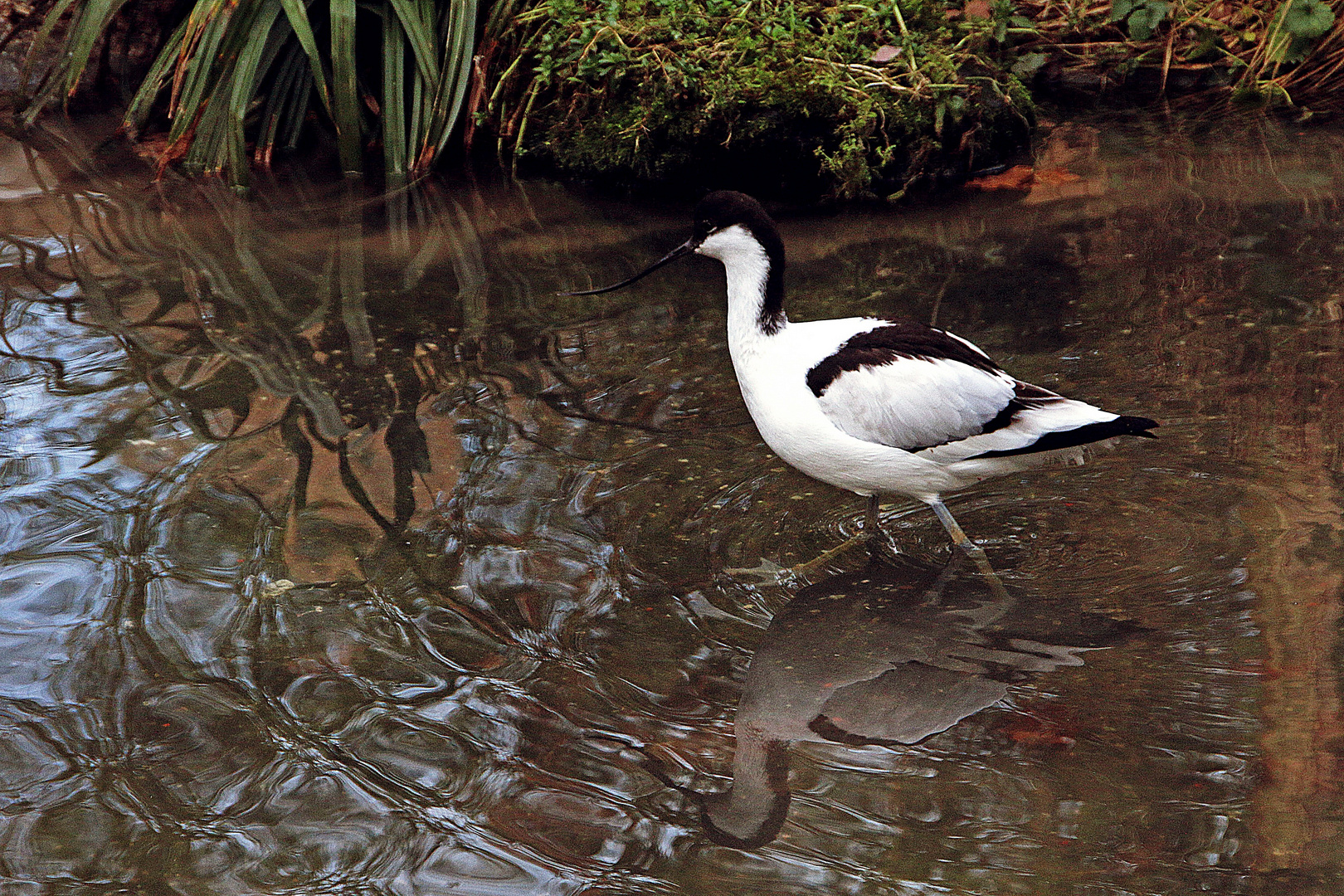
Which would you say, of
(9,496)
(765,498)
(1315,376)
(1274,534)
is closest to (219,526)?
(9,496)

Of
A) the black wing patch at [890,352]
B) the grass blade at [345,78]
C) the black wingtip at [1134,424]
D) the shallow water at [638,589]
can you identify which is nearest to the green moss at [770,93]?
the shallow water at [638,589]

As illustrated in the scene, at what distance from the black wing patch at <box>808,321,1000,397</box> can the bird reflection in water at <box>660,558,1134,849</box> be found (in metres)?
0.62

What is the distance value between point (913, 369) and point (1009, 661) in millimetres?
915

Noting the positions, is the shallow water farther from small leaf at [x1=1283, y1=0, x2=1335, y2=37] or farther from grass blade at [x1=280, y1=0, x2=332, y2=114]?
small leaf at [x1=1283, y1=0, x2=1335, y2=37]

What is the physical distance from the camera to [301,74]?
24.3ft

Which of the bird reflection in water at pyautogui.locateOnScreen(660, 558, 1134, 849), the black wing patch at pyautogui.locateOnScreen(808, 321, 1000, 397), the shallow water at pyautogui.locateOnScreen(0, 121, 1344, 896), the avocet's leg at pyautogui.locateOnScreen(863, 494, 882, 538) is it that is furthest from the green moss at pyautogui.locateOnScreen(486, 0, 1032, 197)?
the bird reflection in water at pyautogui.locateOnScreen(660, 558, 1134, 849)

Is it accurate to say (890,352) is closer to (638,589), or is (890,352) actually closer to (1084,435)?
(1084,435)

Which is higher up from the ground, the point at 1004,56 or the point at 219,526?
the point at 1004,56

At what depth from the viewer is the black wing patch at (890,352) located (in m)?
3.75

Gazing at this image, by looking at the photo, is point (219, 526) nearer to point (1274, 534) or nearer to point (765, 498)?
point (765, 498)

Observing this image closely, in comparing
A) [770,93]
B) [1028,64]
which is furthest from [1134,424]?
[1028,64]

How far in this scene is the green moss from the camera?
6316 mm

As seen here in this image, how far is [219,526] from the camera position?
4.04 meters

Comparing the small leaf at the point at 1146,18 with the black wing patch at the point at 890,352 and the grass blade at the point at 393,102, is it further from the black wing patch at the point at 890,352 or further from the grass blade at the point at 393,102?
the black wing patch at the point at 890,352
